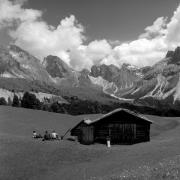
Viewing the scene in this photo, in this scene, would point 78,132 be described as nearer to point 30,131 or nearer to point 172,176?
point 30,131

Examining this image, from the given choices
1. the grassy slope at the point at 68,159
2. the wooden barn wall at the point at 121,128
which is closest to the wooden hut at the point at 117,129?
the wooden barn wall at the point at 121,128

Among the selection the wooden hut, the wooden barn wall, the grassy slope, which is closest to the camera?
the grassy slope

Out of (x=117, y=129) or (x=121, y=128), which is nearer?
(x=121, y=128)

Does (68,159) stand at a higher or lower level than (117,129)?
lower

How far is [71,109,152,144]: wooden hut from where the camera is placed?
6794 cm

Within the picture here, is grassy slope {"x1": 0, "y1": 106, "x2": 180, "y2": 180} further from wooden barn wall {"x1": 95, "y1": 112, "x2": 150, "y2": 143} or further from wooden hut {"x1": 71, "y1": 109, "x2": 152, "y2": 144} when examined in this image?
wooden barn wall {"x1": 95, "y1": 112, "x2": 150, "y2": 143}

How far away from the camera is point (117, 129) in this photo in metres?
68.9

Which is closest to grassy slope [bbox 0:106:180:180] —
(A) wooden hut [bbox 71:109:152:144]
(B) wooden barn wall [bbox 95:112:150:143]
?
(A) wooden hut [bbox 71:109:152:144]

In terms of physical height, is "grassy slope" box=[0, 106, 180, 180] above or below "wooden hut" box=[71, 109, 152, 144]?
below

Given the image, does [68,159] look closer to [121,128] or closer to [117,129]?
[117,129]

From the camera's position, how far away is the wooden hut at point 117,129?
67938 mm

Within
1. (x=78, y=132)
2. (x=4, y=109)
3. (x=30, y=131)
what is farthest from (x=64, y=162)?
(x=4, y=109)

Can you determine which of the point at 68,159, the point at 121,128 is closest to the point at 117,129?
the point at 121,128

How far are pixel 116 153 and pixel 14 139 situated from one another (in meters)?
18.0
